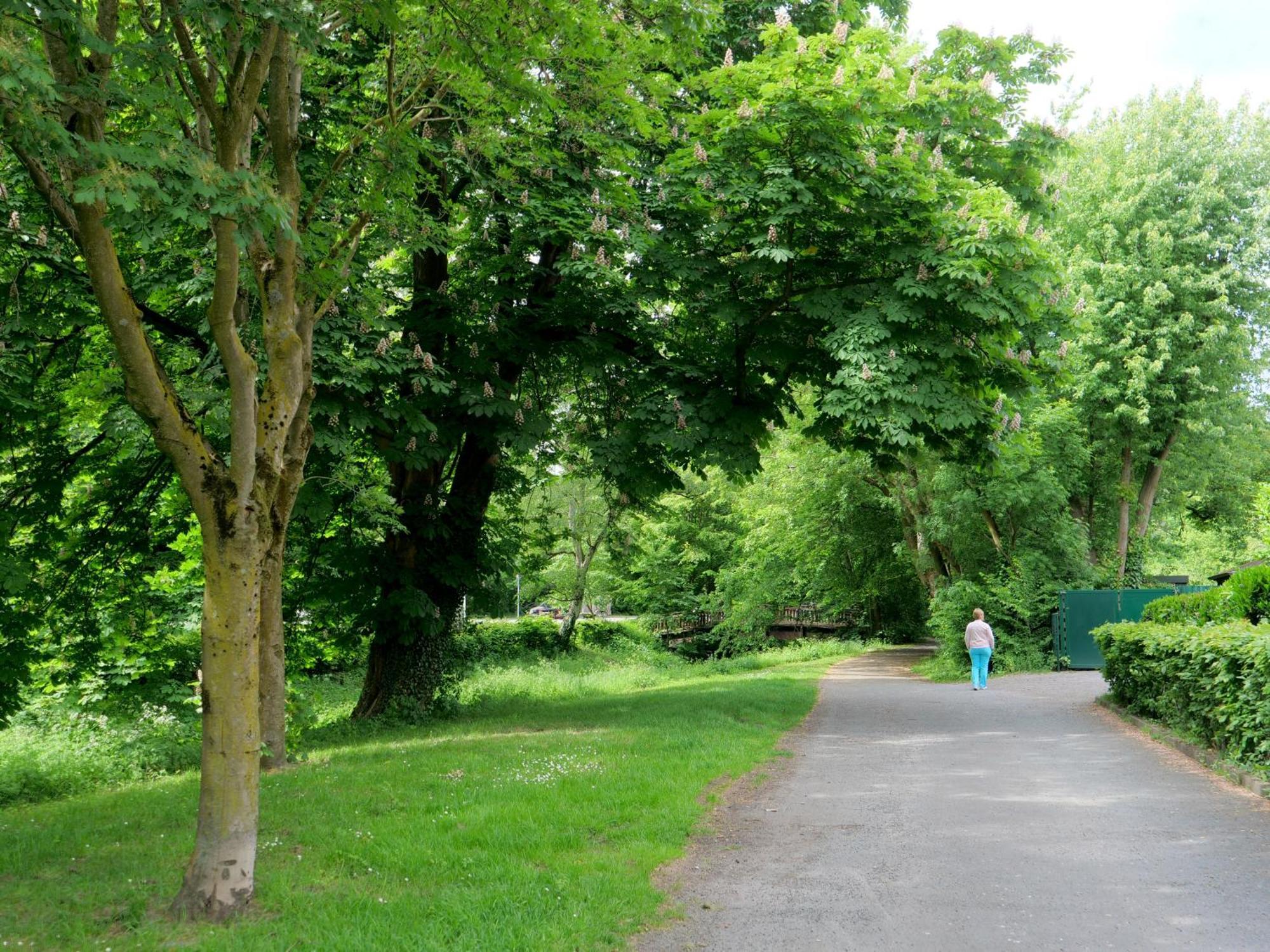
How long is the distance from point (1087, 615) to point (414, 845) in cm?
2113

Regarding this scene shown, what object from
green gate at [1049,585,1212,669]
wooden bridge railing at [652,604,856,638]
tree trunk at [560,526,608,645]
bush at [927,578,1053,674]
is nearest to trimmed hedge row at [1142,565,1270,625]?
green gate at [1049,585,1212,669]

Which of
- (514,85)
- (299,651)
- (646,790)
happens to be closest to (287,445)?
(514,85)

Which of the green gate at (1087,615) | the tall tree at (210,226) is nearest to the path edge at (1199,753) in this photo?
the tall tree at (210,226)

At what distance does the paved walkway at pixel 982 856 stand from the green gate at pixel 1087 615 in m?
12.4

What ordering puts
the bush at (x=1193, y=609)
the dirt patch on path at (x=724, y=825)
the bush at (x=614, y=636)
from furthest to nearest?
the bush at (x=614, y=636), the bush at (x=1193, y=609), the dirt patch on path at (x=724, y=825)

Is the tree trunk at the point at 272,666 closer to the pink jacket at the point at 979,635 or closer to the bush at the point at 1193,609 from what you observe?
the bush at the point at 1193,609

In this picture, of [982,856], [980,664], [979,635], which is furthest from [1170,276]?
[982,856]

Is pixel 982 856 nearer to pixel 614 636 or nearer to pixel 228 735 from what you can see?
pixel 228 735

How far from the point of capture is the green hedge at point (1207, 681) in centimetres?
920

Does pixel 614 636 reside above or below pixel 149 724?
below

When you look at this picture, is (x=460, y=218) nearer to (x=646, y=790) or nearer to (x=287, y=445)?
(x=287, y=445)

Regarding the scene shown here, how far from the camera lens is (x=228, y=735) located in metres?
5.75

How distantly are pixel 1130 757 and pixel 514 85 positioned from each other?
945 cm

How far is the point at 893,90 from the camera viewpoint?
11.6 m
